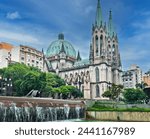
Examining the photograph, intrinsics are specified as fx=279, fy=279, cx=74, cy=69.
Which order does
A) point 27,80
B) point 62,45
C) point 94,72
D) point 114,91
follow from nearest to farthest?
point 62,45
point 27,80
point 114,91
point 94,72

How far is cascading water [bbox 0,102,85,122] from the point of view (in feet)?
17.2

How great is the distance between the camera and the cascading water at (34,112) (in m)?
5.23

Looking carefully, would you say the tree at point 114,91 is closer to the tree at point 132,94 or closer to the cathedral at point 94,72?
the cathedral at point 94,72

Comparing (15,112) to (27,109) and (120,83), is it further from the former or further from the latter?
(120,83)

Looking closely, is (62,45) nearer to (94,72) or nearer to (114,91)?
(114,91)

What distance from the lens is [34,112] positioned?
610cm

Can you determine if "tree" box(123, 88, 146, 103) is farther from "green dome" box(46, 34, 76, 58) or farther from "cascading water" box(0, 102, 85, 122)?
"green dome" box(46, 34, 76, 58)

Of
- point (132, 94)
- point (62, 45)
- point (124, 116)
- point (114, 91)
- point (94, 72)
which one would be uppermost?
point (94, 72)

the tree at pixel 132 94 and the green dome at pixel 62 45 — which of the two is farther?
the tree at pixel 132 94

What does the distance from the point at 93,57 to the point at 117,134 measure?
15645 mm

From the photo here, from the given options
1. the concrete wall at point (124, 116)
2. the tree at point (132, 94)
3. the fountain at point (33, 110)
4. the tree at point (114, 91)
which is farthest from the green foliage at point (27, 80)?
the concrete wall at point (124, 116)

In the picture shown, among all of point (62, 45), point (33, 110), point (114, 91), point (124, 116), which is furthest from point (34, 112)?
point (114, 91)

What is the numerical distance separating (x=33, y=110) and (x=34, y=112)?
5 cm

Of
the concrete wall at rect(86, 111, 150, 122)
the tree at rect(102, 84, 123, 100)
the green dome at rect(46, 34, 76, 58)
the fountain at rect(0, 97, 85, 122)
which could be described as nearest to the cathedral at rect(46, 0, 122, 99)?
the tree at rect(102, 84, 123, 100)
